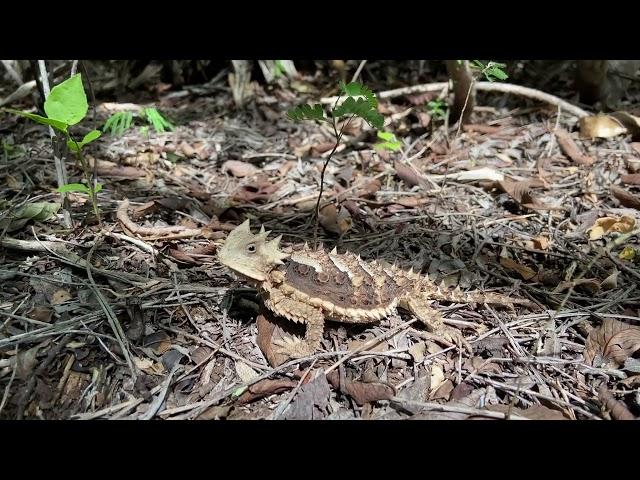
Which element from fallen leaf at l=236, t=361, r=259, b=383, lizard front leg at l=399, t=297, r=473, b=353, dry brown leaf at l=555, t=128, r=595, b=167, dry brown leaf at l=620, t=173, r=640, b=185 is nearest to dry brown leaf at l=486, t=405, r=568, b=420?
lizard front leg at l=399, t=297, r=473, b=353

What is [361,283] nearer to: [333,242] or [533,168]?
[333,242]

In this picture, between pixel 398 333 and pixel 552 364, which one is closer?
pixel 552 364

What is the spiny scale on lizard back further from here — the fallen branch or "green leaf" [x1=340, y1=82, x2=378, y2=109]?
the fallen branch

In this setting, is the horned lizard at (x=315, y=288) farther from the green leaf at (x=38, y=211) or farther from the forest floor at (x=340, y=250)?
the green leaf at (x=38, y=211)

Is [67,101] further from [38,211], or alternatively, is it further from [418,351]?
[418,351]
